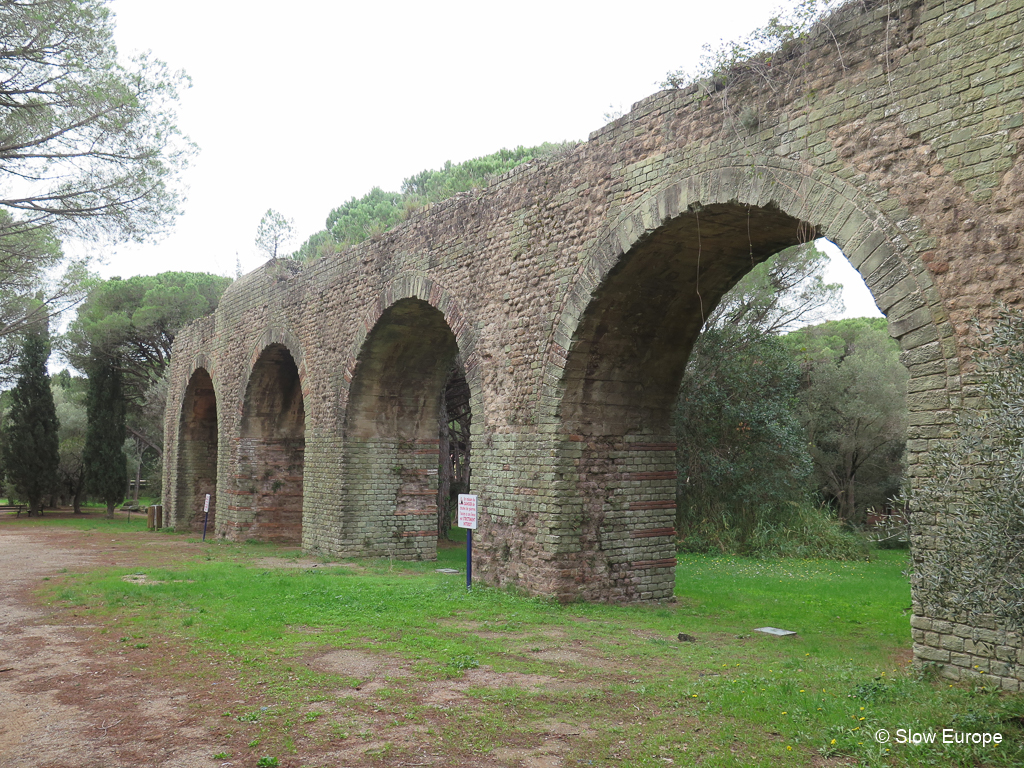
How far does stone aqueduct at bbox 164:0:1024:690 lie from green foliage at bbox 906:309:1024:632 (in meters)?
0.20

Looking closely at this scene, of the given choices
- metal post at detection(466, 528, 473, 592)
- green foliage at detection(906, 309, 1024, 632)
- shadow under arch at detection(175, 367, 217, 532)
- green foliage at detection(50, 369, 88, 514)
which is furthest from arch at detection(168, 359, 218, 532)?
green foliage at detection(906, 309, 1024, 632)

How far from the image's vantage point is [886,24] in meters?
5.60

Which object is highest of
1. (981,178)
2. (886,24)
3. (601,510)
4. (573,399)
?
(886,24)

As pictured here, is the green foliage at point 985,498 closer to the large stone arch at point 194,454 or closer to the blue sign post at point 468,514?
the blue sign post at point 468,514

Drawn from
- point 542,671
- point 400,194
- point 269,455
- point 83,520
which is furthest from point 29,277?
point 400,194

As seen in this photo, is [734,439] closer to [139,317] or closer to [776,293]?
[776,293]

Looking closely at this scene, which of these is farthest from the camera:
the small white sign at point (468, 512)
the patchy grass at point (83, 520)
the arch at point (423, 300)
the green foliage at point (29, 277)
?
the patchy grass at point (83, 520)

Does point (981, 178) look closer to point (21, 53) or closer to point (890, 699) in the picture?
point (890, 699)

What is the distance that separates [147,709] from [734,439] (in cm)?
1399

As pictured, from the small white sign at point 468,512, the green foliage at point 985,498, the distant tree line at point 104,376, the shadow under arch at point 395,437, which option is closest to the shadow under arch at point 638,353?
the small white sign at point 468,512

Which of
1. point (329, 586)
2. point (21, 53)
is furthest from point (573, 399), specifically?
point (21, 53)

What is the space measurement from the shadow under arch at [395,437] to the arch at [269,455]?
3.99 meters

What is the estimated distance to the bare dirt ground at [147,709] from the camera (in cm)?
398

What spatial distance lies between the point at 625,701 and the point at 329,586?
5.78 m
